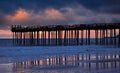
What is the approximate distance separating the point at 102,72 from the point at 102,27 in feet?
110

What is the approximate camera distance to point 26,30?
5712 centimetres

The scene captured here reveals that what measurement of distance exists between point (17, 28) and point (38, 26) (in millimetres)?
4908

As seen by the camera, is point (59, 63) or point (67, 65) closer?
point (67, 65)

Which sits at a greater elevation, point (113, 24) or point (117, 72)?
point (113, 24)

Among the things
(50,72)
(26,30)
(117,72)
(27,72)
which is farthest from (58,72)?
(26,30)

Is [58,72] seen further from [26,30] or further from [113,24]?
[26,30]

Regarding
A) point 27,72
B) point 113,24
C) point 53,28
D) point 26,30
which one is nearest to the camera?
point 27,72

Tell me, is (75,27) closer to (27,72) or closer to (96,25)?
(96,25)

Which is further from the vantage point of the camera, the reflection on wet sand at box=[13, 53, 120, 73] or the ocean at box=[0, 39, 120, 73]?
the reflection on wet sand at box=[13, 53, 120, 73]

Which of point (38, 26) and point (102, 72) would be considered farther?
point (38, 26)

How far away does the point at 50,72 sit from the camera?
16109 mm

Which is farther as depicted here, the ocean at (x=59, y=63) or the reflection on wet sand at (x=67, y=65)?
the reflection on wet sand at (x=67, y=65)

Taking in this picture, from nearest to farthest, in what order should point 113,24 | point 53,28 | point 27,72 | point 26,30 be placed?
1. point 27,72
2. point 113,24
3. point 53,28
4. point 26,30

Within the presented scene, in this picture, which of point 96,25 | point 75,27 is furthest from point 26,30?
point 96,25
